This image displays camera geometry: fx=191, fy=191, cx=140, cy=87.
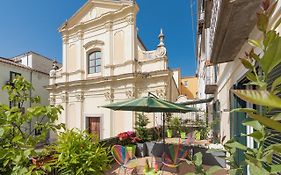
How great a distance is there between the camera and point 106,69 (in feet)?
47.2

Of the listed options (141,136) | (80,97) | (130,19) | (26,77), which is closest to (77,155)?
(141,136)

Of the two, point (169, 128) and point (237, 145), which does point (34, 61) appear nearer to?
point (169, 128)

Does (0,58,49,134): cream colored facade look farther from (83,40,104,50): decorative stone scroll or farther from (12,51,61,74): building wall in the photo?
(83,40,104,50): decorative stone scroll

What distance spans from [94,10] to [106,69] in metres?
5.03

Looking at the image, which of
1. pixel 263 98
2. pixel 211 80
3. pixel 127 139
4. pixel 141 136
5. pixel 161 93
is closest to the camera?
pixel 263 98

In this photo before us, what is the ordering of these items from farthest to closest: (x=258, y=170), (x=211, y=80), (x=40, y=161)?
(x=211, y=80) < (x=40, y=161) < (x=258, y=170)

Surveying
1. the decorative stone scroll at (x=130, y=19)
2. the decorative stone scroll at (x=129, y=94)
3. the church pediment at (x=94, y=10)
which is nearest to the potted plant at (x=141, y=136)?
the decorative stone scroll at (x=129, y=94)

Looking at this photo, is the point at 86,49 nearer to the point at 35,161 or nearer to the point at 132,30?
the point at 132,30

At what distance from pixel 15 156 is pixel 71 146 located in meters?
1.16

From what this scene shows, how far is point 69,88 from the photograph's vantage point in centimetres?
1592

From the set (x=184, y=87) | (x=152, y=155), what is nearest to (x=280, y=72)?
(x=152, y=155)

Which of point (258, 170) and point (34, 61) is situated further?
point (34, 61)

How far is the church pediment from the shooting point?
47.0ft

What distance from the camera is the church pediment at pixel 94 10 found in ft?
47.0
